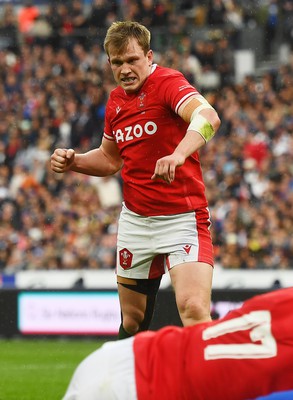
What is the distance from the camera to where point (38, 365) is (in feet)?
34.1

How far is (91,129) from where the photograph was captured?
19.5m

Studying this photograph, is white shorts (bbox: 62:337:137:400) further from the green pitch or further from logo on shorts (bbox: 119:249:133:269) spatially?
the green pitch

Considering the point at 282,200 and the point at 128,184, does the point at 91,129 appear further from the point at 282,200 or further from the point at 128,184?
the point at 128,184

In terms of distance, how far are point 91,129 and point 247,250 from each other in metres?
5.46

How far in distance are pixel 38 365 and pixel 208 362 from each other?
698 centimetres

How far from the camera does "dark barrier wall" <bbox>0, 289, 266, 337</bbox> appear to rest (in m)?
12.8

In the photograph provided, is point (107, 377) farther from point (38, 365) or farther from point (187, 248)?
point (38, 365)

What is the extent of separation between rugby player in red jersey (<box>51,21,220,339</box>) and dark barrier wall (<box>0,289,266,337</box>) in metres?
6.05

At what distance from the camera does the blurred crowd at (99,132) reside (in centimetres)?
1590

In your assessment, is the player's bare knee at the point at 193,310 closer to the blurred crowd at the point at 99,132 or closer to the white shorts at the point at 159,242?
the white shorts at the point at 159,242

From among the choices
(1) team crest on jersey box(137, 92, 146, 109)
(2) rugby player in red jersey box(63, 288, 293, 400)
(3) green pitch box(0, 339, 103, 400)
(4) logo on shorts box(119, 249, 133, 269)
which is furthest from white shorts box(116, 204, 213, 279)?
(2) rugby player in red jersey box(63, 288, 293, 400)

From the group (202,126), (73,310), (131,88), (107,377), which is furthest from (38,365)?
(107,377)

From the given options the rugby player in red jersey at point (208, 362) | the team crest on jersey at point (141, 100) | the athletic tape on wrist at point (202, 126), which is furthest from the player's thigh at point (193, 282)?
the rugby player in red jersey at point (208, 362)

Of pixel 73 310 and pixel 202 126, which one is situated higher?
pixel 202 126
